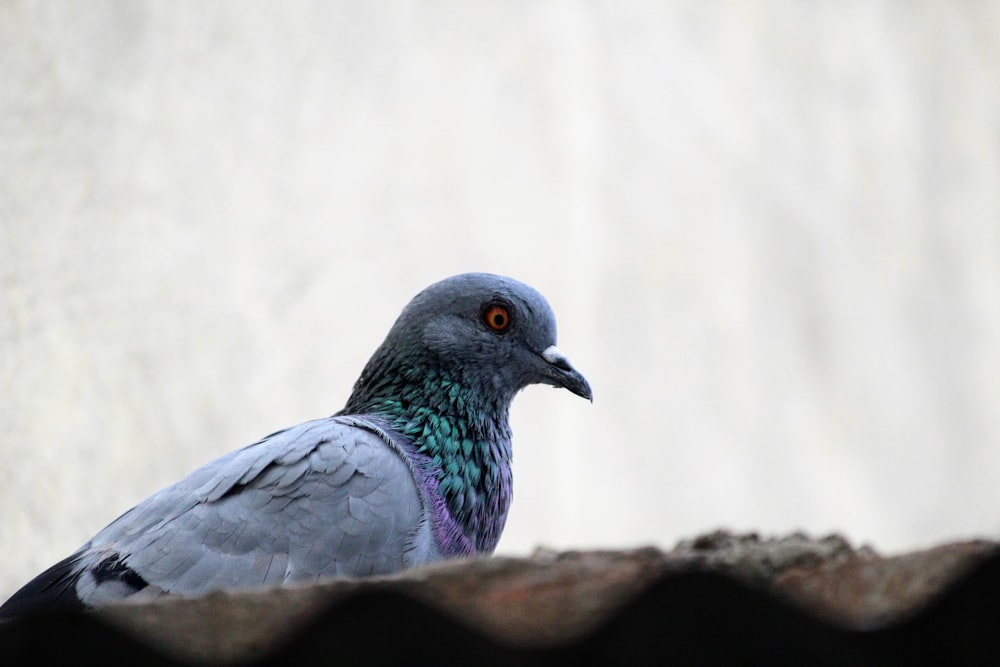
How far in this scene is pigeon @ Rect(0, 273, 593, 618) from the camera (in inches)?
108

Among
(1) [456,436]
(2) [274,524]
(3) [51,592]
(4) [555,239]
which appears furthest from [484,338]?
(4) [555,239]

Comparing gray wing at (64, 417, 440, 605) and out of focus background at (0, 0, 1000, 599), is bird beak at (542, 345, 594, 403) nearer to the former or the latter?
gray wing at (64, 417, 440, 605)

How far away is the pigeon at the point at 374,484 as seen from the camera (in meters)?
2.73

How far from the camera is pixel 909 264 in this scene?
10.6 metres

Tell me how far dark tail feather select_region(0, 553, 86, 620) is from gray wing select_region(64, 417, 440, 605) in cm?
2

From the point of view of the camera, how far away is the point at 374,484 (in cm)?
295

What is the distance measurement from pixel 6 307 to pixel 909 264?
813 cm

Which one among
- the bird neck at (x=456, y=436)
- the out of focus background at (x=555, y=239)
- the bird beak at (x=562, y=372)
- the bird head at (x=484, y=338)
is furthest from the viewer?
the out of focus background at (x=555, y=239)

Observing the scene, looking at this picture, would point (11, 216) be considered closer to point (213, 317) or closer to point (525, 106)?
point (213, 317)

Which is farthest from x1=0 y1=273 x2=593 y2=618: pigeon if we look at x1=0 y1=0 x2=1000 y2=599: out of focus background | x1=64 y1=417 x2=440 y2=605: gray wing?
x1=0 y1=0 x2=1000 y2=599: out of focus background

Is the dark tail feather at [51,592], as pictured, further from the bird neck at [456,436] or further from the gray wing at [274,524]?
the bird neck at [456,436]

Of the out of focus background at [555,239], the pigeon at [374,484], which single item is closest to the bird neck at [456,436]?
A: the pigeon at [374,484]

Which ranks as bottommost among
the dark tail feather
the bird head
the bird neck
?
the dark tail feather

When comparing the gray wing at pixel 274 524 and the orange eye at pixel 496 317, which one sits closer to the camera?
the gray wing at pixel 274 524
